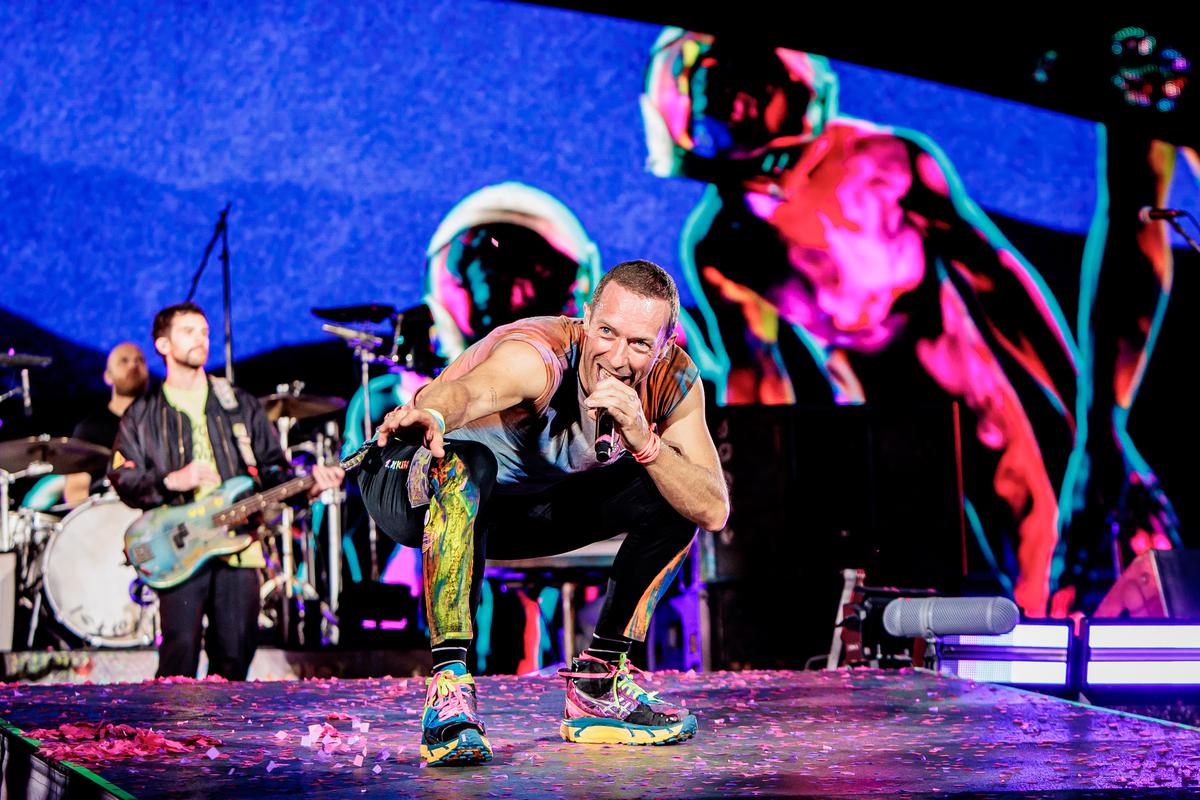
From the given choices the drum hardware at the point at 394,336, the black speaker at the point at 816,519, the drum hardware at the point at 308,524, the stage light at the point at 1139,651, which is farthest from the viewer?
the drum hardware at the point at 394,336

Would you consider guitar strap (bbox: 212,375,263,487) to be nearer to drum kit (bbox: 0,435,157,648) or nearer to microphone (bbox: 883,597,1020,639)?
drum kit (bbox: 0,435,157,648)

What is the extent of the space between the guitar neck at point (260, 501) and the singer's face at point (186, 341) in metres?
0.53

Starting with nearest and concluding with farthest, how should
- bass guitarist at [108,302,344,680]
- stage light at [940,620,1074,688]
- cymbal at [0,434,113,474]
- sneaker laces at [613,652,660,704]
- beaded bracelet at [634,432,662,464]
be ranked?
beaded bracelet at [634,432,662,464] → sneaker laces at [613,652,660,704] → stage light at [940,620,1074,688] → bass guitarist at [108,302,344,680] → cymbal at [0,434,113,474]

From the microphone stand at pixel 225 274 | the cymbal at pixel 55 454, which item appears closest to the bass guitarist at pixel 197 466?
the cymbal at pixel 55 454

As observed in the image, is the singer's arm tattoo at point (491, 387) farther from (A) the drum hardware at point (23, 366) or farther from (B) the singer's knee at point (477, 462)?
(A) the drum hardware at point (23, 366)

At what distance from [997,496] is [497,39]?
410 centimetres

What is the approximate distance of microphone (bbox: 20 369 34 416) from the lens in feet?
21.0

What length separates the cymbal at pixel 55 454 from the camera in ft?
19.3

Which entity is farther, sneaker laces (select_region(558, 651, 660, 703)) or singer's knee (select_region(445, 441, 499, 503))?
sneaker laces (select_region(558, 651, 660, 703))

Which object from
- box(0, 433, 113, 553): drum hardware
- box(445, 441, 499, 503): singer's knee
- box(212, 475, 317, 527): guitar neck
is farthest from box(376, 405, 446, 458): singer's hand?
box(0, 433, 113, 553): drum hardware

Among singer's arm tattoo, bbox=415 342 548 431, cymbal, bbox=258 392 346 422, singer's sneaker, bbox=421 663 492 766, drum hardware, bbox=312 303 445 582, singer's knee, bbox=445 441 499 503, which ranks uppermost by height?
drum hardware, bbox=312 303 445 582

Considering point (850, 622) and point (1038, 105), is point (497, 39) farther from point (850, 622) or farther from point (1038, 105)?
point (850, 622)

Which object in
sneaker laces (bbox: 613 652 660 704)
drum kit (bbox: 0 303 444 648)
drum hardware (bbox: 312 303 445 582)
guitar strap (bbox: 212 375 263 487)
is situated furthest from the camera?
drum hardware (bbox: 312 303 445 582)

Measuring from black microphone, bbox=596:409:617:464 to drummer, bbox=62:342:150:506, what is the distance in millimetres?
4487
